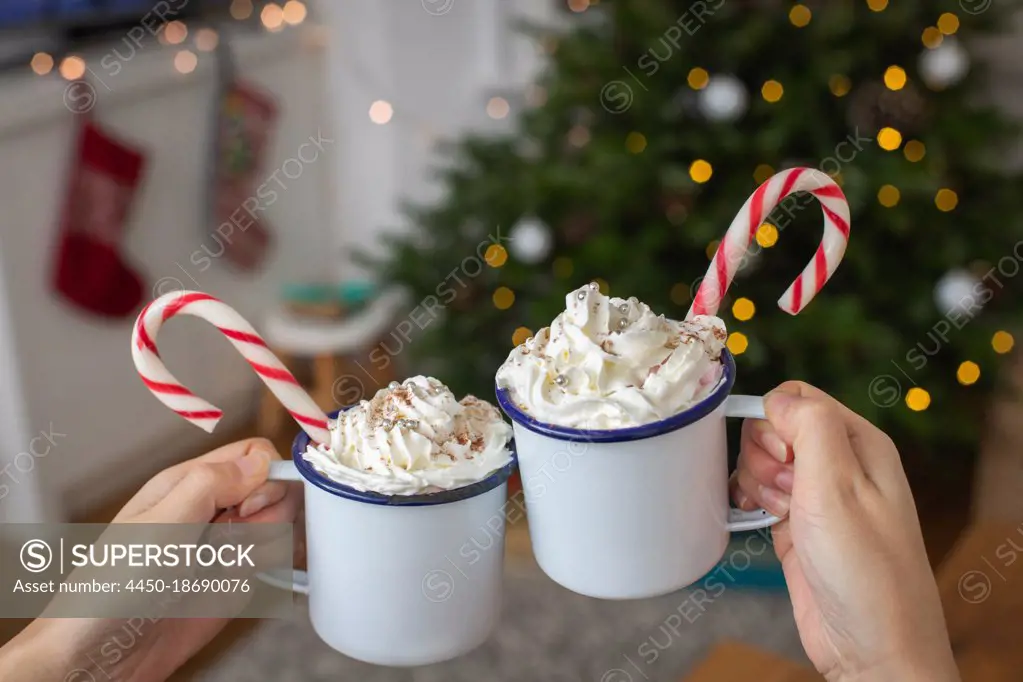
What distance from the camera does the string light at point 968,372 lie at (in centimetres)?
206

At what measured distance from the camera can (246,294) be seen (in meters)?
3.00

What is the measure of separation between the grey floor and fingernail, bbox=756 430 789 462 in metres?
0.94

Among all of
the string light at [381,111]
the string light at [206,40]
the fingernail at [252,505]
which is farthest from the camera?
the string light at [381,111]

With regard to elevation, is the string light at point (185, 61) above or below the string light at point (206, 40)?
below

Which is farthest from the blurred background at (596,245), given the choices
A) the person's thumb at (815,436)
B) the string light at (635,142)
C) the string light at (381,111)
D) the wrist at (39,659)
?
the wrist at (39,659)

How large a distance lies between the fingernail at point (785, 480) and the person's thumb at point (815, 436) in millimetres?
75

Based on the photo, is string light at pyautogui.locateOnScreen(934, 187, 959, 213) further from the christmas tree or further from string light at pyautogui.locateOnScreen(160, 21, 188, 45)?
string light at pyautogui.locateOnScreen(160, 21, 188, 45)

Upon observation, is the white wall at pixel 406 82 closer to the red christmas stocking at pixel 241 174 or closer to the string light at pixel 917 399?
the red christmas stocking at pixel 241 174

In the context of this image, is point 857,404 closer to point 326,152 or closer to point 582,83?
point 582,83

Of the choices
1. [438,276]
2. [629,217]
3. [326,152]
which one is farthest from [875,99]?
[326,152]

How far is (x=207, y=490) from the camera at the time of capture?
987mm

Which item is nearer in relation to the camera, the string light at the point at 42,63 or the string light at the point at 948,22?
the string light at the point at 948,22

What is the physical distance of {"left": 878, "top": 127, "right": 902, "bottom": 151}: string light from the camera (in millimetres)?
1953

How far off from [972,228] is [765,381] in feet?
1.75
